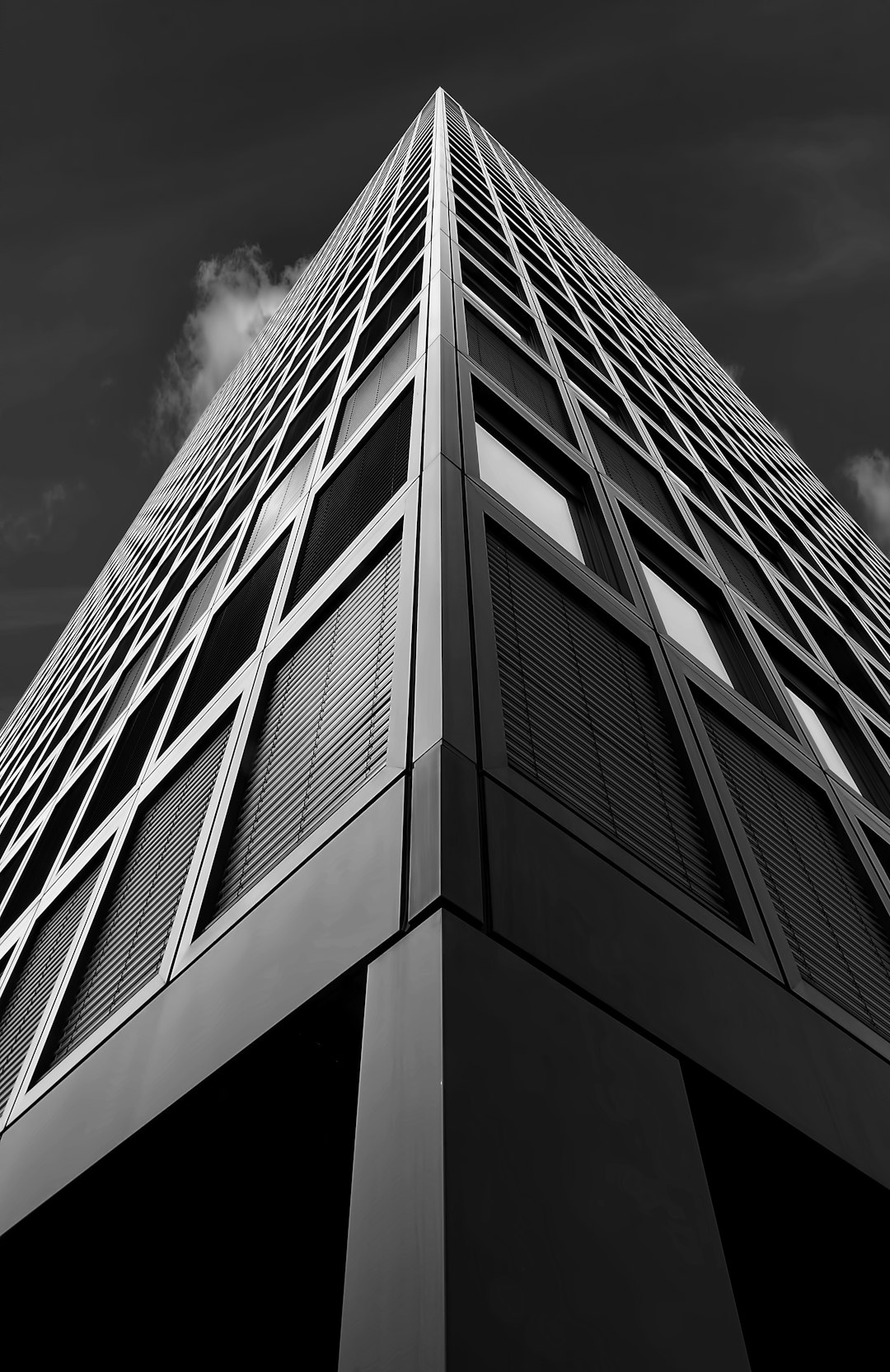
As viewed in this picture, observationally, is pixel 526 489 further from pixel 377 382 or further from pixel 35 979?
pixel 35 979

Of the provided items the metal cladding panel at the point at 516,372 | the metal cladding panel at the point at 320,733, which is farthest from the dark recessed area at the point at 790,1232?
the metal cladding panel at the point at 516,372

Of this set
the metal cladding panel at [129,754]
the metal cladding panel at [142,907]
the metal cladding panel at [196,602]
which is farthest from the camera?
the metal cladding panel at [196,602]

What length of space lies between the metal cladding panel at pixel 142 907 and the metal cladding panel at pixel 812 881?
4.52m

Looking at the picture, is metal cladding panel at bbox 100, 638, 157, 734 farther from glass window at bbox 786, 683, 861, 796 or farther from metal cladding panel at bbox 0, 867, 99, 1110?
glass window at bbox 786, 683, 861, 796

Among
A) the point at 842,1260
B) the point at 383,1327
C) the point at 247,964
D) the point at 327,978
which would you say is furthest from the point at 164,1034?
the point at 842,1260

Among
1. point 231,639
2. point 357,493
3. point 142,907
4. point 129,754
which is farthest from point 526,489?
point 129,754

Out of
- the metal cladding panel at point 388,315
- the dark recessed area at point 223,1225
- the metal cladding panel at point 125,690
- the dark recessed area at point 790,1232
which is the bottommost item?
the dark recessed area at point 790,1232

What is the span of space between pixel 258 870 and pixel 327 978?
2026 mm

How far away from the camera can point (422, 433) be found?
8.97 meters

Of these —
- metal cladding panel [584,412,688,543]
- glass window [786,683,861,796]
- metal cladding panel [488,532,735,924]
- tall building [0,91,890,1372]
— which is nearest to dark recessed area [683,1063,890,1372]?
tall building [0,91,890,1372]

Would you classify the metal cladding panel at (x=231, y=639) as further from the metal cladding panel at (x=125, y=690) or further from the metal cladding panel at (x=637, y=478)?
the metal cladding panel at (x=637, y=478)

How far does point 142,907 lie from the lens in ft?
28.2

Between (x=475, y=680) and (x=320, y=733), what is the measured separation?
160 cm

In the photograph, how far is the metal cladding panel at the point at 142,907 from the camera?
311 inches
